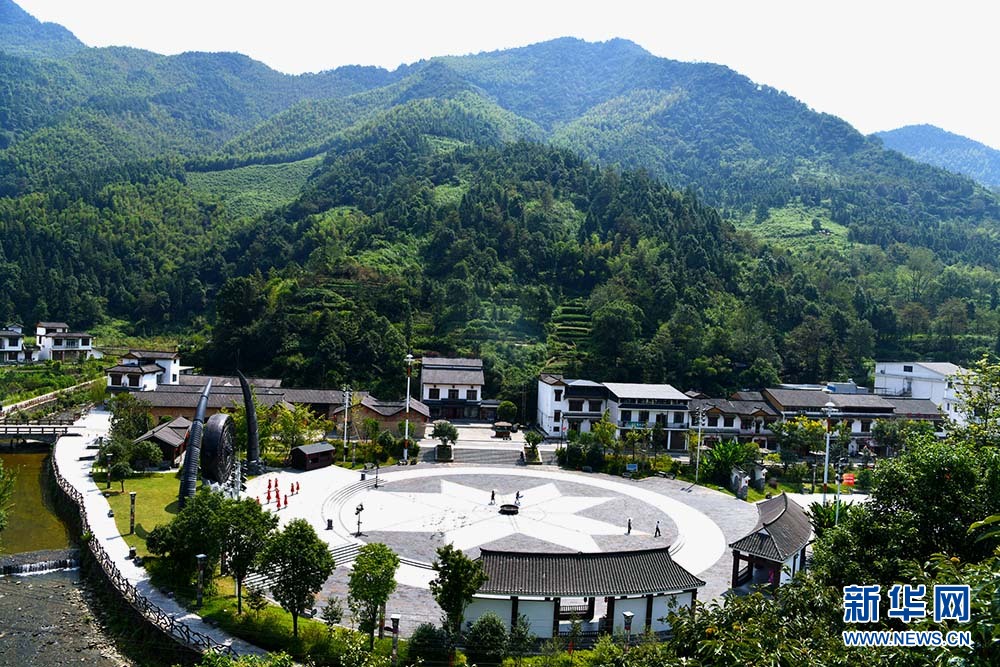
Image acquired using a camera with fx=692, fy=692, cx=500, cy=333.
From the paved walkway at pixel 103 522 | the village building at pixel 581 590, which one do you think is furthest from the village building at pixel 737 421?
the paved walkway at pixel 103 522

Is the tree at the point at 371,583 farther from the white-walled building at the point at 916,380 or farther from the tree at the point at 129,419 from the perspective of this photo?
the white-walled building at the point at 916,380

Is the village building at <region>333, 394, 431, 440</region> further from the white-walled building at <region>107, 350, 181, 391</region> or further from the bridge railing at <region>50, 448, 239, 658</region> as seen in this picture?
the bridge railing at <region>50, 448, 239, 658</region>

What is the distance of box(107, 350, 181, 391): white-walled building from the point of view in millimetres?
61031

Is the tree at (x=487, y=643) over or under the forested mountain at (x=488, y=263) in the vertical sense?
under

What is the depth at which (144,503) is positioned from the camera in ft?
110

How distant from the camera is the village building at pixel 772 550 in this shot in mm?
25344

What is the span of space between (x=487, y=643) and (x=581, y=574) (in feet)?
13.6

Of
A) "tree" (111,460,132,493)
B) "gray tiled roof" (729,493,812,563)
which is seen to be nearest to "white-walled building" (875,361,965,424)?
"gray tiled roof" (729,493,812,563)

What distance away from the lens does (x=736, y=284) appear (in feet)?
283

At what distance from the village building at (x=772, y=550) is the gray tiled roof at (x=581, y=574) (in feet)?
11.7

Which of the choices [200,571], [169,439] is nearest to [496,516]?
[200,571]

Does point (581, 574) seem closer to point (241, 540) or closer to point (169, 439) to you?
point (241, 540)

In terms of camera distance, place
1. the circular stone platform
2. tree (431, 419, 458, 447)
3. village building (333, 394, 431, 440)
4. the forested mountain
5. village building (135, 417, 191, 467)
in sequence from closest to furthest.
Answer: the circular stone platform, village building (135, 417, 191, 467), tree (431, 419, 458, 447), village building (333, 394, 431, 440), the forested mountain

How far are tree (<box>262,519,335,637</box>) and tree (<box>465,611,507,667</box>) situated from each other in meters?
4.91
